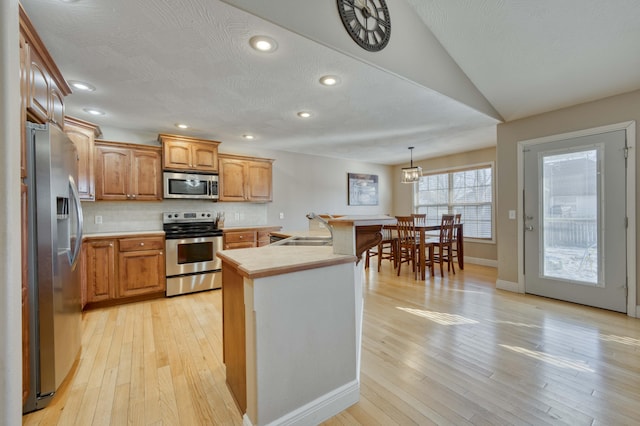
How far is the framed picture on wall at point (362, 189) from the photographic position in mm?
6316

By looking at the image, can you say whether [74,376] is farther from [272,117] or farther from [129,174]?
[272,117]

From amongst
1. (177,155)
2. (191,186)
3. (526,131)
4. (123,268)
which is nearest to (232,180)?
(191,186)

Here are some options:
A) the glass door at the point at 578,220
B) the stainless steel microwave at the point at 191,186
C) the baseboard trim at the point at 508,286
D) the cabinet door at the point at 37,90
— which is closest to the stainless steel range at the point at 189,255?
the stainless steel microwave at the point at 191,186

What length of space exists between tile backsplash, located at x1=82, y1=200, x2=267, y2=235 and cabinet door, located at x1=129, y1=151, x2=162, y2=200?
0.31 m

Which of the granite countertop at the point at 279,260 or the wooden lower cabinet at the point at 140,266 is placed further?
the wooden lower cabinet at the point at 140,266

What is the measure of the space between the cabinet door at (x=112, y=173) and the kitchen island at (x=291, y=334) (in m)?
2.75

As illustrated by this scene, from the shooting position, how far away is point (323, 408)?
1.46m

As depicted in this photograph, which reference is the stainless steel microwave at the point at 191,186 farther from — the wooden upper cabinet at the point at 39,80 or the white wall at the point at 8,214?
the white wall at the point at 8,214

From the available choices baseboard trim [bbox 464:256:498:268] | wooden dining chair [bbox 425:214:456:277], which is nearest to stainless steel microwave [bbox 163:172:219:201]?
wooden dining chair [bbox 425:214:456:277]

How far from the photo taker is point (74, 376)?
1.89m

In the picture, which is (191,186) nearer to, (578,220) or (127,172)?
(127,172)

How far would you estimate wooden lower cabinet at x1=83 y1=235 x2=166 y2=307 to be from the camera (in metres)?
3.14

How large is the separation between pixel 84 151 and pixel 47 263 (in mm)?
2135

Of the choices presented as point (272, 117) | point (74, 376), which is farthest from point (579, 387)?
point (272, 117)
